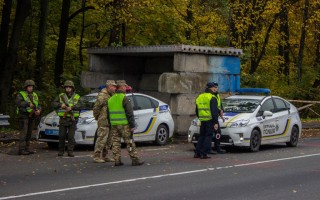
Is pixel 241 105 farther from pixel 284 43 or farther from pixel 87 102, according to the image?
pixel 284 43

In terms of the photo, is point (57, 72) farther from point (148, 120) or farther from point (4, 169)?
point (4, 169)

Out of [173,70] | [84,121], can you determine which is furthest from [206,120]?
[173,70]

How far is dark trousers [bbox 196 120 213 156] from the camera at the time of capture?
1543 centimetres

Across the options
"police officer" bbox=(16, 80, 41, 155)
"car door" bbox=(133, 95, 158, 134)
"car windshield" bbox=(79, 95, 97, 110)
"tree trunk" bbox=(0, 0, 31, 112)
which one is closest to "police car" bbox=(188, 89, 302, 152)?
"car door" bbox=(133, 95, 158, 134)

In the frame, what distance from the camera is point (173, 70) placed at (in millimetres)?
21938

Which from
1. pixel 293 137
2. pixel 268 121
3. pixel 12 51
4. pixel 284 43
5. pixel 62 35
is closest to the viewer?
pixel 268 121

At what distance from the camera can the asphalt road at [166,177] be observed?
396 inches

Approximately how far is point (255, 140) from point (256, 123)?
0.49 m

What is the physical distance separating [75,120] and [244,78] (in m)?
17.4

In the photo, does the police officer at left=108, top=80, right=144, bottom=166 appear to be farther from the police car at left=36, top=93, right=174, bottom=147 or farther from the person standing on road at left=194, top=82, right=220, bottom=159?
the police car at left=36, top=93, right=174, bottom=147

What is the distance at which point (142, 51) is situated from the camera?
2161 centimetres

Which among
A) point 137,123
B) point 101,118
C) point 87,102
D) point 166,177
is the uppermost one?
point 87,102

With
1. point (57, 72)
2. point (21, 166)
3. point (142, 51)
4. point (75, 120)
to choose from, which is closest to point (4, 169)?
point (21, 166)

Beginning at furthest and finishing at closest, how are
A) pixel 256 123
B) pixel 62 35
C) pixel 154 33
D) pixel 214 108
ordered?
pixel 154 33 < pixel 62 35 < pixel 256 123 < pixel 214 108
